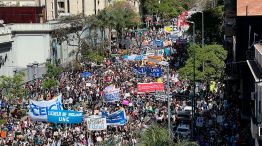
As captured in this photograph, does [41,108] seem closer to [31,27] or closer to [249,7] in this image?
[249,7]

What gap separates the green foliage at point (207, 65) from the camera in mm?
44844

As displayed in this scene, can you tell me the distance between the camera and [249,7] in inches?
1576

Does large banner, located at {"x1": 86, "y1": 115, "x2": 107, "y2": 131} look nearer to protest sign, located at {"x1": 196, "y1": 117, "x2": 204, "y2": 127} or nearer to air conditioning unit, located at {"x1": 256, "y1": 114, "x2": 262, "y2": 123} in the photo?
protest sign, located at {"x1": 196, "y1": 117, "x2": 204, "y2": 127}

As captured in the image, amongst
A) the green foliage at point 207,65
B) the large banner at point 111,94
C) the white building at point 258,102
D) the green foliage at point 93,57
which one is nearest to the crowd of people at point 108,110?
the large banner at point 111,94

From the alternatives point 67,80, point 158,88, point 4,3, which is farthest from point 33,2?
point 158,88

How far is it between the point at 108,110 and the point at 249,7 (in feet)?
39.6

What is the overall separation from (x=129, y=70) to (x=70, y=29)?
16.0 meters

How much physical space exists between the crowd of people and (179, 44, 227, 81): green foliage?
94cm

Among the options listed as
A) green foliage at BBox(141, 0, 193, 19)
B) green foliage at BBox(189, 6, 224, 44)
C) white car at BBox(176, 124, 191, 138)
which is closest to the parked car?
white car at BBox(176, 124, 191, 138)

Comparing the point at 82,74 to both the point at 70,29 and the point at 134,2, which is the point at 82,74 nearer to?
the point at 70,29

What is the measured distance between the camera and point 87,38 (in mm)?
69625

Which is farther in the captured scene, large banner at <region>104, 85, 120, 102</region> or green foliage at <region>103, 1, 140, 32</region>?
green foliage at <region>103, 1, 140, 32</region>

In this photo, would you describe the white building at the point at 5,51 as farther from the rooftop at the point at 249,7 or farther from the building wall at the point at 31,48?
the rooftop at the point at 249,7

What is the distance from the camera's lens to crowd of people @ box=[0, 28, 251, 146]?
103ft
